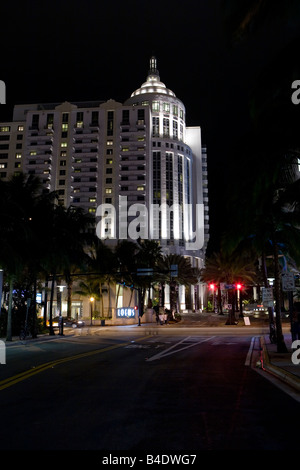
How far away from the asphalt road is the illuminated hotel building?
9506 cm

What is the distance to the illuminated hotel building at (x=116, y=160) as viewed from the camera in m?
110

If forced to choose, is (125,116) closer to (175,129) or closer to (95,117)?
(95,117)

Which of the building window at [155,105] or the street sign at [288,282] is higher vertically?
the building window at [155,105]

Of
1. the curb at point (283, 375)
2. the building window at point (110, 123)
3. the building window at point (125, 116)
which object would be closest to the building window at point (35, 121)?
the building window at point (110, 123)

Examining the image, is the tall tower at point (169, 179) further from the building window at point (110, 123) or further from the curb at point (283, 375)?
the curb at point (283, 375)

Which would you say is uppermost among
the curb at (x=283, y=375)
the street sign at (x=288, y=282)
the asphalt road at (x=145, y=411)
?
the street sign at (x=288, y=282)

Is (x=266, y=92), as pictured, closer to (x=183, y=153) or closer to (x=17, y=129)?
(x=183, y=153)

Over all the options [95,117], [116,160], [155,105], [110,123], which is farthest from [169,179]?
[95,117]

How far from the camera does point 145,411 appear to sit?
705cm

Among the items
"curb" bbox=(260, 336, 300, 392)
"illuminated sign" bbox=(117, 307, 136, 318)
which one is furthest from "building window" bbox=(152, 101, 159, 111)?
"curb" bbox=(260, 336, 300, 392)

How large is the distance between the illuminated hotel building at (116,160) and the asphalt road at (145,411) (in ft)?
312

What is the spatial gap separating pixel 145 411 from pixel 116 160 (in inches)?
4316
